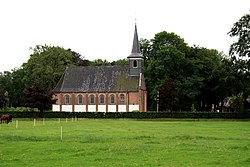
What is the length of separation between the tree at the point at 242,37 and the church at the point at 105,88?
3099 cm

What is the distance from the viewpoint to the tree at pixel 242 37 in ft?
198

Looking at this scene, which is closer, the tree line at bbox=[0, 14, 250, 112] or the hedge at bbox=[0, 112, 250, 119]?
the hedge at bbox=[0, 112, 250, 119]

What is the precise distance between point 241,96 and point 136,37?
2598 centimetres

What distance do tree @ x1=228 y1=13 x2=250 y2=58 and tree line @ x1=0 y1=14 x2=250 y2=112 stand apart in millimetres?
9247

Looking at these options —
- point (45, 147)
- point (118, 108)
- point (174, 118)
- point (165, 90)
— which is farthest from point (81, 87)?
point (45, 147)

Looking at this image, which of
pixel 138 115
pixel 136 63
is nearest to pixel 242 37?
pixel 138 115

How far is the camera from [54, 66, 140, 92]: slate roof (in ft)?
303

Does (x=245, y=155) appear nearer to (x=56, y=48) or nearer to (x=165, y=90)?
(x=165, y=90)

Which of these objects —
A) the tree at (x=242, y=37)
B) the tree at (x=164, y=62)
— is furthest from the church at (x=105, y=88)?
the tree at (x=242, y=37)

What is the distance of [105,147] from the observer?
23609 mm

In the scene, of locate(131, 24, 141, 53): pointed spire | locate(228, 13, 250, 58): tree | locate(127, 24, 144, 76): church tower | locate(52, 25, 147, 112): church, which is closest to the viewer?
locate(228, 13, 250, 58): tree

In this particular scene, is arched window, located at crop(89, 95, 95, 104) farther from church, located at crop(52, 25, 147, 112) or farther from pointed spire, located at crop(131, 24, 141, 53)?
pointed spire, located at crop(131, 24, 141, 53)

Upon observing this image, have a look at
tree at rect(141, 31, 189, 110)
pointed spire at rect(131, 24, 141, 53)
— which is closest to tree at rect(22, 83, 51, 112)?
tree at rect(141, 31, 189, 110)

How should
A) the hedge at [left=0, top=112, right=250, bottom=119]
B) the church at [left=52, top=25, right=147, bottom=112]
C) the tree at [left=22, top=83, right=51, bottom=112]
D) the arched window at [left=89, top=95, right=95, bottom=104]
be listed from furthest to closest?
the arched window at [left=89, top=95, right=95, bottom=104], the church at [left=52, top=25, right=147, bottom=112], the tree at [left=22, top=83, right=51, bottom=112], the hedge at [left=0, top=112, right=250, bottom=119]
